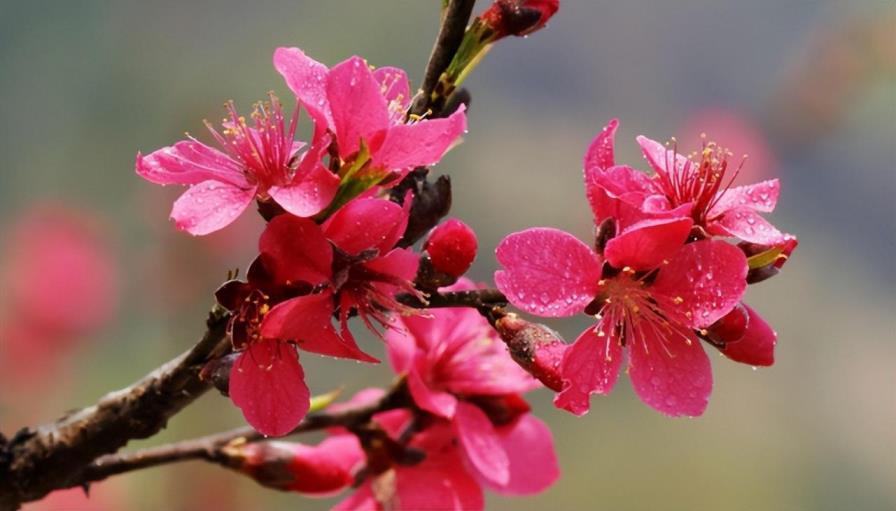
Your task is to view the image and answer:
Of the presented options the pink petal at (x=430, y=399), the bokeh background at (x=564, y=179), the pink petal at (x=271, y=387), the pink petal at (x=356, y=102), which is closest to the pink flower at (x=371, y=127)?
the pink petal at (x=356, y=102)

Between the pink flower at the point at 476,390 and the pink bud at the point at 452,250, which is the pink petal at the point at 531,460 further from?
the pink bud at the point at 452,250

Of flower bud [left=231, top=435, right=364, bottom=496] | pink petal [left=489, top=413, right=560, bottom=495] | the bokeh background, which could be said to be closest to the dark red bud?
flower bud [left=231, top=435, right=364, bottom=496]

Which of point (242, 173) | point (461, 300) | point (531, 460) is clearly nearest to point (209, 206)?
point (242, 173)

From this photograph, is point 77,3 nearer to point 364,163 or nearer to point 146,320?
point 146,320

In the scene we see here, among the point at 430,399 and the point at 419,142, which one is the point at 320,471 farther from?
the point at 419,142

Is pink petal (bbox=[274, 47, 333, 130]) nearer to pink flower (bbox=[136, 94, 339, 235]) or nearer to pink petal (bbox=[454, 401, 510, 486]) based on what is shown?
pink flower (bbox=[136, 94, 339, 235])
